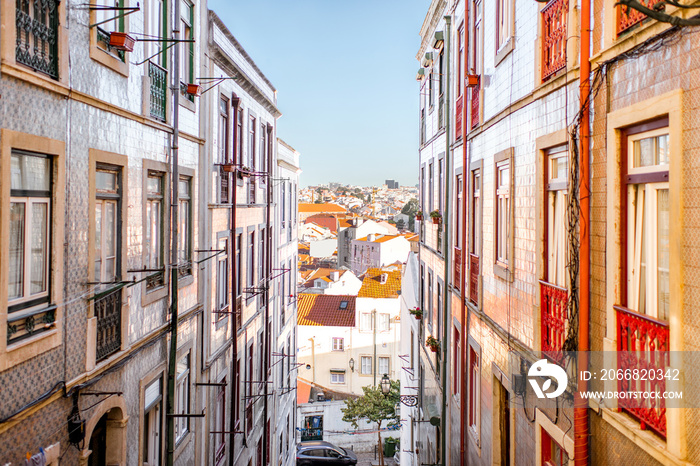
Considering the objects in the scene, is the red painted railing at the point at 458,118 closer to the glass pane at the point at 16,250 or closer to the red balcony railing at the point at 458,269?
the red balcony railing at the point at 458,269

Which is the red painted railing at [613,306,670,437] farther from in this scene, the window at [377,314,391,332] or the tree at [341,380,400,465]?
the window at [377,314,391,332]

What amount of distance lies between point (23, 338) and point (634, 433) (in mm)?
5828

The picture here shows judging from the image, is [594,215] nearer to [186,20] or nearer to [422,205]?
[186,20]

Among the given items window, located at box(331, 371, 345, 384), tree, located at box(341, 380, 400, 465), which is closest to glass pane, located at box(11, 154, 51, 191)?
tree, located at box(341, 380, 400, 465)

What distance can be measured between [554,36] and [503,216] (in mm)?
3194

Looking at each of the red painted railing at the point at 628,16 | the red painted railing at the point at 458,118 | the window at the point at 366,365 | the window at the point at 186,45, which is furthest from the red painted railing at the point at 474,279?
the window at the point at 366,365

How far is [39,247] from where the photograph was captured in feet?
19.3

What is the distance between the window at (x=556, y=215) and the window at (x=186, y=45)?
7.20 metres

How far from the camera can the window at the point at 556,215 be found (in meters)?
6.36

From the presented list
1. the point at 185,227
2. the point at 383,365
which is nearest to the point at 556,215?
the point at 185,227

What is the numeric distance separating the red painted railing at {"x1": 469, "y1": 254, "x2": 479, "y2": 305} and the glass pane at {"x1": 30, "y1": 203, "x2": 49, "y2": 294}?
7395mm

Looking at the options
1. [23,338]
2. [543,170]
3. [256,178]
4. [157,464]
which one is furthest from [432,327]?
[23,338]

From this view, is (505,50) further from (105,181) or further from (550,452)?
(105,181)

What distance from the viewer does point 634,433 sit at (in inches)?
182
